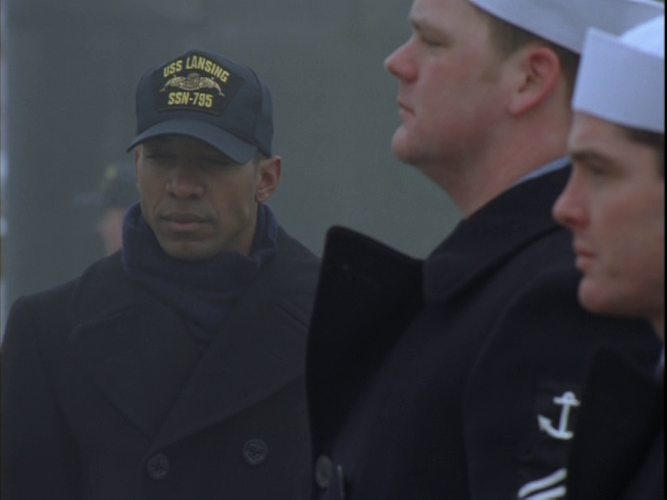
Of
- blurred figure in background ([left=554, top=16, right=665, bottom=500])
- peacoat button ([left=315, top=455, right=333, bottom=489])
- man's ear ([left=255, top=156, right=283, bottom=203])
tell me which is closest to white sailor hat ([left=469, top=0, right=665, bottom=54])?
blurred figure in background ([left=554, top=16, right=665, bottom=500])

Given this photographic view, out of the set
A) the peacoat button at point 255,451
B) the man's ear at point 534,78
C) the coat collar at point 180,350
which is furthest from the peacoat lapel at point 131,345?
the man's ear at point 534,78

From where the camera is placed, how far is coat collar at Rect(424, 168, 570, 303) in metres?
2.21

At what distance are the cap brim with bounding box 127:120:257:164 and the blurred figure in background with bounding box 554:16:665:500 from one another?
143cm

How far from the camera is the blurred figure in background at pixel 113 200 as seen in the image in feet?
14.1

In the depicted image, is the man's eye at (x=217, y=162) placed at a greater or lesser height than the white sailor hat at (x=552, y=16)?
lesser

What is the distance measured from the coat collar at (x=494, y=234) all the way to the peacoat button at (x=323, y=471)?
0.97 ft

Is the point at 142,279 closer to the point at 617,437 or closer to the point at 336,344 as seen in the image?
the point at 336,344

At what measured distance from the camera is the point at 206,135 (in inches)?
126

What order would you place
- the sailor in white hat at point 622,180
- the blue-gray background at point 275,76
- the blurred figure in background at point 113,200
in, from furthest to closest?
the blue-gray background at point 275,76 → the blurred figure in background at point 113,200 → the sailor in white hat at point 622,180

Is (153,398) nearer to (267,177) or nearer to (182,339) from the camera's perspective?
(182,339)

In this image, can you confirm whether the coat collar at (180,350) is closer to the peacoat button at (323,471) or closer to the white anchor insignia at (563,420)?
the peacoat button at (323,471)

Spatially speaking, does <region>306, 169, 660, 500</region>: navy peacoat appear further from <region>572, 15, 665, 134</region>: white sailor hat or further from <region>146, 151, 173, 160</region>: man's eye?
<region>146, 151, 173, 160</region>: man's eye

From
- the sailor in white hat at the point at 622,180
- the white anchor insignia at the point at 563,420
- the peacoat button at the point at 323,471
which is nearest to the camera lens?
the sailor in white hat at the point at 622,180

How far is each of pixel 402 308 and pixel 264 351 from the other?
38.4 inches
